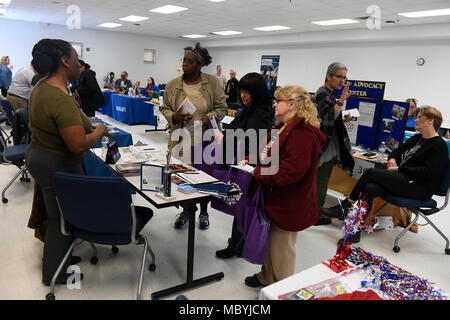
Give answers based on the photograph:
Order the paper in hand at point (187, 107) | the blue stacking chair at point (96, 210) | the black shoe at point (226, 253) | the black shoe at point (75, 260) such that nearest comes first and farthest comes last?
the blue stacking chair at point (96, 210) < the black shoe at point (75, 260) < the black shoe at point (226, 253) < the paper in hand at point (187, 107)

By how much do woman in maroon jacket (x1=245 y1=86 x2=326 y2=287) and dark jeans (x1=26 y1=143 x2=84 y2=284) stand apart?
1172 mm

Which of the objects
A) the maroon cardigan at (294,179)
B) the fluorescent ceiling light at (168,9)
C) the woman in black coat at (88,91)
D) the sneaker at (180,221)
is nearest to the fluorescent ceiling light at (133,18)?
the fluorescent ceiling light at (168,9)

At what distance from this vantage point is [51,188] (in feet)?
6.56

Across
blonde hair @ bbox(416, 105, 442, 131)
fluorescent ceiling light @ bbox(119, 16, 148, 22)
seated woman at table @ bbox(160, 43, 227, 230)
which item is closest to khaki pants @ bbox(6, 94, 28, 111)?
seated woman at table @ bbox(160, 43, 227, 230)

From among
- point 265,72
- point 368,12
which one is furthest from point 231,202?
point 265,72

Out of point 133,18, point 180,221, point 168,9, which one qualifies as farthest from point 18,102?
point 133,18

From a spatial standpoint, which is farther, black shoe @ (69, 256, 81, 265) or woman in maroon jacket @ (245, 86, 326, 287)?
black shoe @ (69, 256, 81, 265)

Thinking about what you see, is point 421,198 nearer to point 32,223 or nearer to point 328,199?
point 328,199

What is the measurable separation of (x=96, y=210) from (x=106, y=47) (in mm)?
13848

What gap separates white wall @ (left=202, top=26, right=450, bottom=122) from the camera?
7922 mm

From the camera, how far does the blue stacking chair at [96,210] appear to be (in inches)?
66.3

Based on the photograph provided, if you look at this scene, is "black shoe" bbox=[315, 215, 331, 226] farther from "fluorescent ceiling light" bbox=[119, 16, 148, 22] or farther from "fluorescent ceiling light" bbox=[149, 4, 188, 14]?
"fluorescent ceiling light" bbox=[119, 16, 148, 22]

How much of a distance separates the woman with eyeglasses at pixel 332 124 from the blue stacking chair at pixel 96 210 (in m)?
1.97

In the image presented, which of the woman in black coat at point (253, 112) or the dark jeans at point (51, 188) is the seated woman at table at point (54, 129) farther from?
the woman in black coat at point (253, 112)
